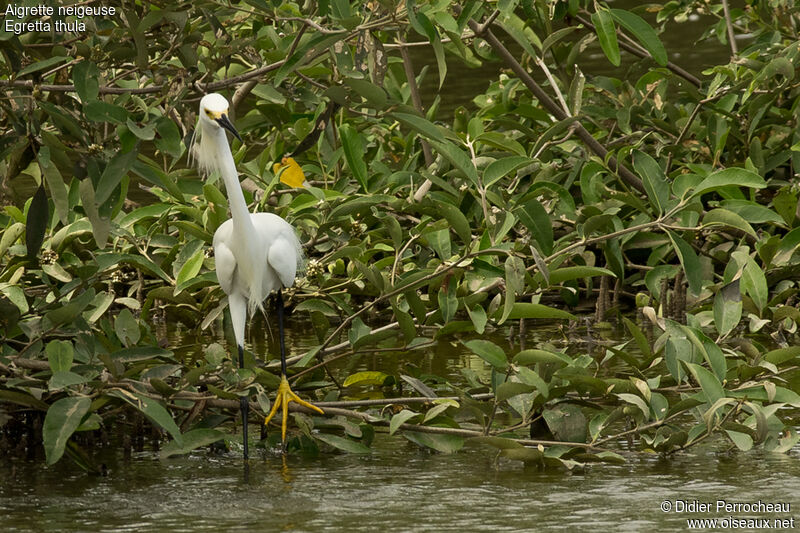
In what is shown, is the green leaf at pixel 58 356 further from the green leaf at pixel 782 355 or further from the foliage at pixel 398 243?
the green leaf at pixel 782 355

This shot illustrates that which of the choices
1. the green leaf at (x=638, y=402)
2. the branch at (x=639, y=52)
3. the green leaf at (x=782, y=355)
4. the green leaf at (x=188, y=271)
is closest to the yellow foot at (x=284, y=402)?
the green leaf at (x=188, y=271)

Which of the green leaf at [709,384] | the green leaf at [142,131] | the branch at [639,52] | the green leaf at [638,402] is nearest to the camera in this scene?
the green leaf at [142,131]

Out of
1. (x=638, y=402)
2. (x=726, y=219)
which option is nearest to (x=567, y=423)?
(x=638, y=402)

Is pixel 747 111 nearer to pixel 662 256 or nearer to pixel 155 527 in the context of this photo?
pixel 662 256

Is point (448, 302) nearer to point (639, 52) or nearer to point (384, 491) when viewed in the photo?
point (384, 491)

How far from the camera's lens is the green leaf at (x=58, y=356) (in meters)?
3.44

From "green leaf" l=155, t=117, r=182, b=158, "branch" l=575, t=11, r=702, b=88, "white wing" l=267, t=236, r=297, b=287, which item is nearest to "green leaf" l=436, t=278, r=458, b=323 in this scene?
"white wing" l=267, t=236, r=297, b=287

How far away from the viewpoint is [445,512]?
3.31m

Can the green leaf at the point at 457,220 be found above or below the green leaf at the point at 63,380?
above

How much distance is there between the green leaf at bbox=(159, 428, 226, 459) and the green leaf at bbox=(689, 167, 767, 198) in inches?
67.5

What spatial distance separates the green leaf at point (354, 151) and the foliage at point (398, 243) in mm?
15

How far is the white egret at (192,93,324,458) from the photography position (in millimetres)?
3947

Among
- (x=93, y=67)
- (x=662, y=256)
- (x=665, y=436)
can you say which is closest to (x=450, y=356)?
(x=662, y=256)

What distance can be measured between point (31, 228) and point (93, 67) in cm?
52
